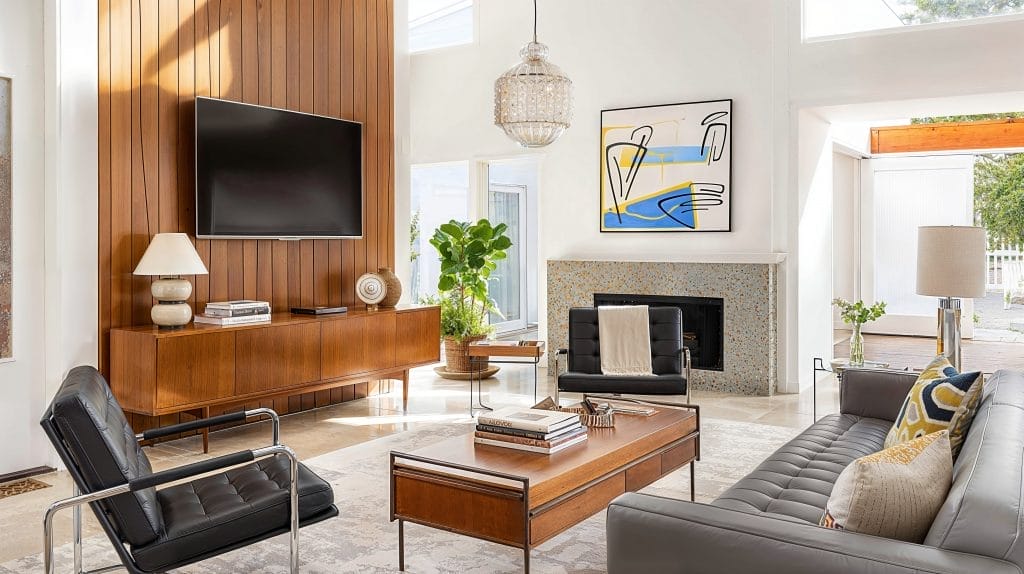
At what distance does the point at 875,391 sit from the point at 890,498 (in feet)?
7.60

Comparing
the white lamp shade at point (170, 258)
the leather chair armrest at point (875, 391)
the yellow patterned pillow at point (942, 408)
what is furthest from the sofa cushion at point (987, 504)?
the white lamp shade at point (170, 258)

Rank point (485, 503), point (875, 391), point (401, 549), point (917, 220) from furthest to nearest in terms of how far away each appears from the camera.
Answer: point (917, 220) → point (875, 391) → point (401, 549) → point (485, 503)

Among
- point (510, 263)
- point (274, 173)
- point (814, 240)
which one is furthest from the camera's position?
point (510, 263)

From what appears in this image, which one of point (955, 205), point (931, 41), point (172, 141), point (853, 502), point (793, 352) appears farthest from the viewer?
point (955, 205)

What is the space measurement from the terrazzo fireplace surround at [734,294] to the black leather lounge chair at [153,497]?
180 inches

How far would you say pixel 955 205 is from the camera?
9.49 metres

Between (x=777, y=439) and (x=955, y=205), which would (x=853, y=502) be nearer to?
(x=777, y=439)

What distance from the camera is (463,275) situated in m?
7.66

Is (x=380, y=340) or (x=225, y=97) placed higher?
(x=225, y=97)

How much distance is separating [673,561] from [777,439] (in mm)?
3502

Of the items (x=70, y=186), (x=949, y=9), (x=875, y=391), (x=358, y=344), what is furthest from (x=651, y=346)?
(x=70, y=186)

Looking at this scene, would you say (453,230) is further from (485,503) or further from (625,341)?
(485,503)

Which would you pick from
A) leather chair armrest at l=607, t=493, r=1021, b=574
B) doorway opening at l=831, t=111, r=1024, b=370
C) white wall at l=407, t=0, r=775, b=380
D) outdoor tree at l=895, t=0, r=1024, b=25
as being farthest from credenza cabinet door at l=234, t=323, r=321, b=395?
doorway opening at l=831, t=111, r=1024, b=370

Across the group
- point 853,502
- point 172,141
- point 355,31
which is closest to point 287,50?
point 355,31
